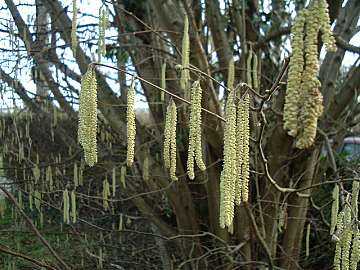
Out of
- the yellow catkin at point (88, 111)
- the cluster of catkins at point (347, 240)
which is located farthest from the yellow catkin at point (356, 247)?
the yellow catkin at point (88, 111)

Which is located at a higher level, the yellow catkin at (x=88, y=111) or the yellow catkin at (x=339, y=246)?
the yellow catkin at (x=88, y=111)

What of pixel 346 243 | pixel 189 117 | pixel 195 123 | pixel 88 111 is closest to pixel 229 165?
pixel 195 123

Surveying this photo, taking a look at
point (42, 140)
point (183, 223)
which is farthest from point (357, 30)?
point (42, 140)

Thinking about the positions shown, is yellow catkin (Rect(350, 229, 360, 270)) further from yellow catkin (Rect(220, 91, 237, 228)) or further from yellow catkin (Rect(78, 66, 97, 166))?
yellow catkin (Rect(78, 66, 97, 166))

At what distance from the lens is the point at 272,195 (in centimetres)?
348

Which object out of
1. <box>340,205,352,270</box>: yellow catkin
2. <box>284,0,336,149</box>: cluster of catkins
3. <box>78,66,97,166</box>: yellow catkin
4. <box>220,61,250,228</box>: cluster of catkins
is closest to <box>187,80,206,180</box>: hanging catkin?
<box>220,61,250,228</box>: cluster of catkins

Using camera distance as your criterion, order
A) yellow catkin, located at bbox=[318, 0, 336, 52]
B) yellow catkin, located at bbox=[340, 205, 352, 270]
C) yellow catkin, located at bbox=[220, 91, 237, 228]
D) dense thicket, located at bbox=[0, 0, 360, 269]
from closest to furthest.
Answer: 1. yellow catkin, located at bbox=[318, 0, 336, 52]
2. yellow catkin, located at bbox=[220, 91, 237, 228]
3. yellow catkin, located at bbox=[340, 205, 352, 270]
4. dense thicket, located at bbox=[0, 0, 360, 269]

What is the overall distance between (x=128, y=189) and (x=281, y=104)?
4.32 feet

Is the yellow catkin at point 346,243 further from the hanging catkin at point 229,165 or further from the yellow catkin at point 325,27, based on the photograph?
the yellow catkin at point 325,27

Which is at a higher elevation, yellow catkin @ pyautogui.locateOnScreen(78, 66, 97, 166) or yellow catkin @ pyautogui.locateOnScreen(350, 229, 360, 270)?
yellow catkin @ pyautogui.locateOnScreen(78, 66, 97, 166)

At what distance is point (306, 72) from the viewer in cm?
105

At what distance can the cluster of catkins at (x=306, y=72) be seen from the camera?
105 centimetres

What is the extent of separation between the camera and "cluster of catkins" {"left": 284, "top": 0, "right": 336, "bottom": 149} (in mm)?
1046

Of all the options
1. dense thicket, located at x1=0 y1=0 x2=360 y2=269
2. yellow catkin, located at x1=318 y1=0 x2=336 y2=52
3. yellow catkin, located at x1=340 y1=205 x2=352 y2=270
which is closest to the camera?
yellow catkin, located at x1=318 y1=0 x2=336 y2=52
